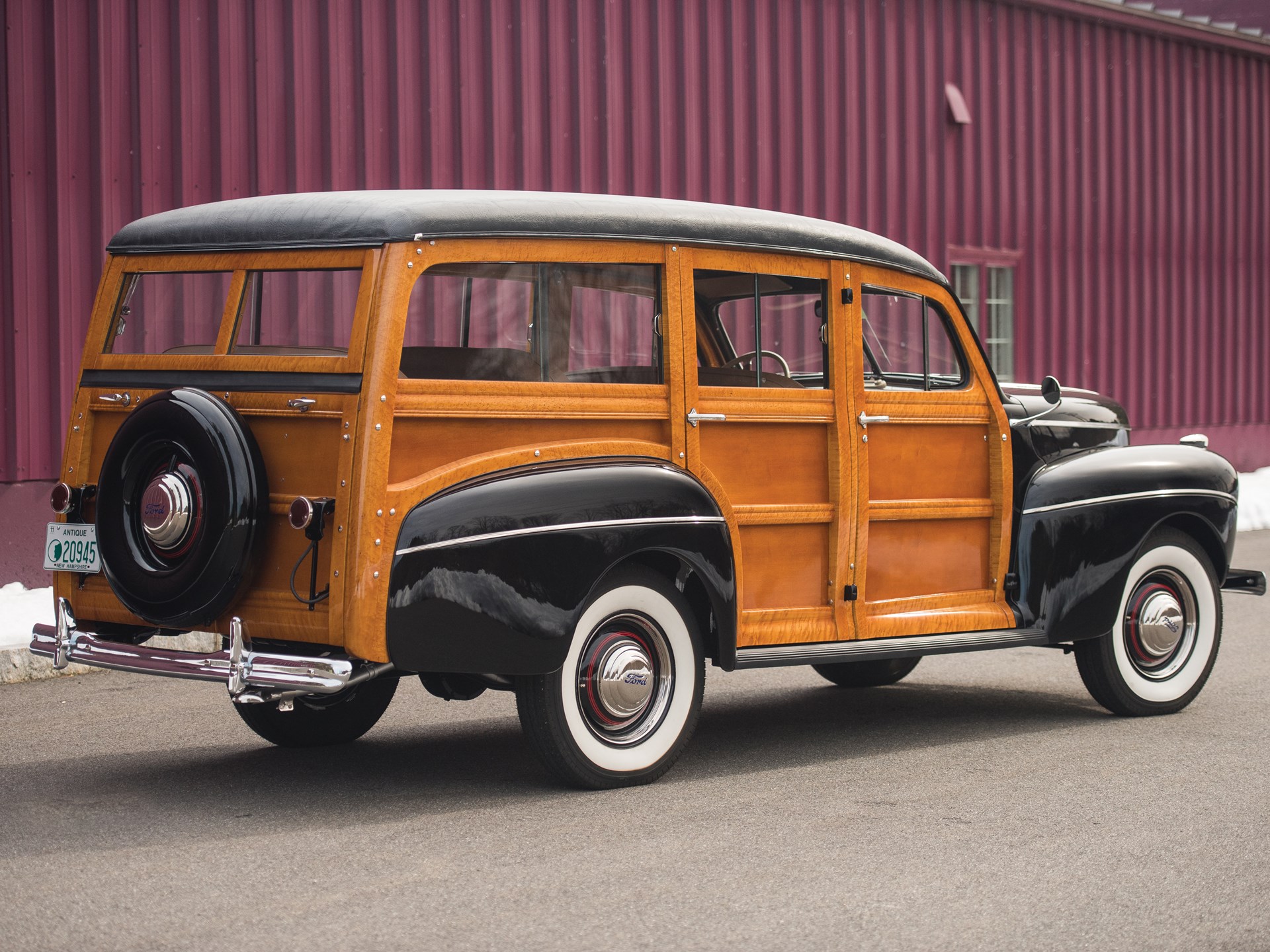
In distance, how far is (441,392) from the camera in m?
4.97

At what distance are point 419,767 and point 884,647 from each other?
1.80 m

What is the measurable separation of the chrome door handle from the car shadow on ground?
1260 millimetres

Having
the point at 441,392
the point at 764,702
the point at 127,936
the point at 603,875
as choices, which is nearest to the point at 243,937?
the point at 127,936

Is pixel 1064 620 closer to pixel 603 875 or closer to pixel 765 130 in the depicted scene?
pixel 603 875

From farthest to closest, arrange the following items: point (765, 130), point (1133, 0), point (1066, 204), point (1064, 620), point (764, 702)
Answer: point (1133, 0) < point (1066, 204) < point (765, 130) < point (764, 702) < point (1064, 620)

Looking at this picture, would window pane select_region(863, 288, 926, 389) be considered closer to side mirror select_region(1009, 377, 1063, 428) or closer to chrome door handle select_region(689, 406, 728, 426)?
side mirror select_region(1009, 377, 1063, 428)

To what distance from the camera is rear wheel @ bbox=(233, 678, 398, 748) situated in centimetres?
595

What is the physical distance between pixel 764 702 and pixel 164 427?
10.5 feet

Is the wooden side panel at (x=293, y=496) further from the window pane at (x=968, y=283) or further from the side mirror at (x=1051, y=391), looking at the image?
the window pane at (x=968, y=283)

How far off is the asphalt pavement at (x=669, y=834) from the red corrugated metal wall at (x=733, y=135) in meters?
4.87

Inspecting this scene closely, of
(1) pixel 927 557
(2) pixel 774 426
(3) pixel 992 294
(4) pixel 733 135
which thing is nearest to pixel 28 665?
(2) pixel 774 426

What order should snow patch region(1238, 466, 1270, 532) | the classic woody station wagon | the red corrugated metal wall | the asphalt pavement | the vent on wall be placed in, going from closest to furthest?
1. the asphalt pavement
2. the classic woody station wagon
3. the red corrugated metal wall
4. snow patch region(1238, 466, 1270, 532)
5. the vent on wall

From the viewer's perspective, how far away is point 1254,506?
54.4ft

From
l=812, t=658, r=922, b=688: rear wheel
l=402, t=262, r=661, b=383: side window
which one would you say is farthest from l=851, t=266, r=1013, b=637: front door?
l=812, t=658, r=922, b=688: rear wheel
